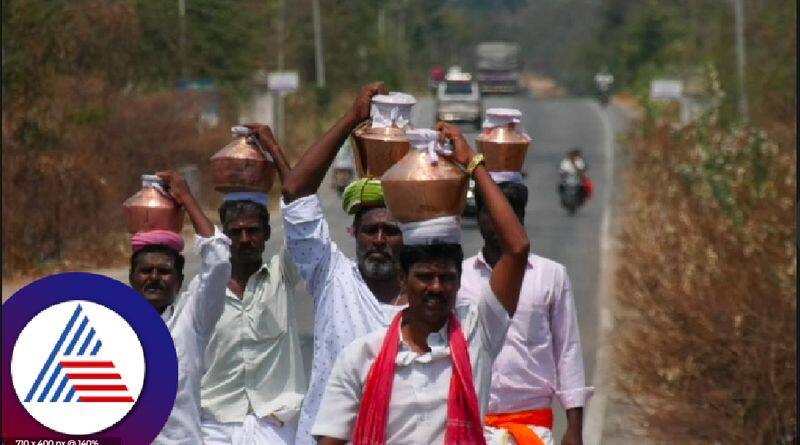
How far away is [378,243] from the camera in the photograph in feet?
18.3

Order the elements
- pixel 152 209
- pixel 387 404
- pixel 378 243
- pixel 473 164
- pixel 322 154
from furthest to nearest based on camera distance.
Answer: pixel 152 209 < pixel 378 243 < pixel 322 154 < pixel 473 164 < pixel 387 404

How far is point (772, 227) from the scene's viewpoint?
12.8 metres

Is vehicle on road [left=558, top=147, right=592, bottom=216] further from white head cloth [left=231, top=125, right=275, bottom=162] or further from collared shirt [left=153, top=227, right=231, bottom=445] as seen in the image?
collared shirt [left=153, top=227, right=231, bottom=445]

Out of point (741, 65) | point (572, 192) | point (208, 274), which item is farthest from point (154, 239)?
point (741, 65)

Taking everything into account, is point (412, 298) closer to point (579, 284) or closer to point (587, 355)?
point (587, 355)

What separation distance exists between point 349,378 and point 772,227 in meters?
8.83

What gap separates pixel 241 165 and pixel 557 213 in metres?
28.7

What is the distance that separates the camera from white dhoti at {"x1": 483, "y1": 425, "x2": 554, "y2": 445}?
5848 millimetres

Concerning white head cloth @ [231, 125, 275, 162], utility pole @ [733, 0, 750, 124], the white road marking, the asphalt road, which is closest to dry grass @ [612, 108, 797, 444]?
the white road marking

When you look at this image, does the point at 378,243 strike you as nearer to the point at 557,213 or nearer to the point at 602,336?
the point at 602,336

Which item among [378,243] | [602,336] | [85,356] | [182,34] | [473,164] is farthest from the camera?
[182,34]

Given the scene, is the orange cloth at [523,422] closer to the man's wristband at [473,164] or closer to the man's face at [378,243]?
the man's face at [378,243]

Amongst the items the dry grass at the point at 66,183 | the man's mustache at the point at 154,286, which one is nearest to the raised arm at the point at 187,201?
the man's mustache at the point at 154,286

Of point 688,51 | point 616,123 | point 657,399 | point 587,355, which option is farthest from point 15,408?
point 688,51
